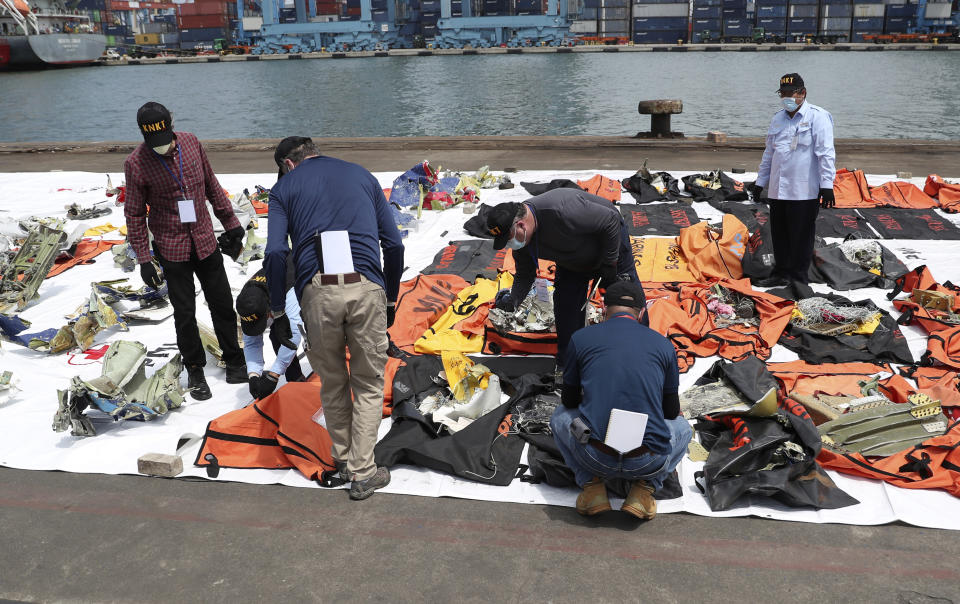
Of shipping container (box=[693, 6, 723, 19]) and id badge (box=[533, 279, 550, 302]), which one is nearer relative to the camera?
id badge (box=[533, 279, 550, 302])

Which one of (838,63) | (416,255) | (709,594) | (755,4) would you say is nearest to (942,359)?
(709,594)

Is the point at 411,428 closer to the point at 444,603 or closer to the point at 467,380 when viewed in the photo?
the point at 467,380

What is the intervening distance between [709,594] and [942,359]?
2.81 meters

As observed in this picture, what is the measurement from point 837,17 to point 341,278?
108675mm

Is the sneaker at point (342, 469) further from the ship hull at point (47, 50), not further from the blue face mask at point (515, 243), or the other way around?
the ship hull at point (47, 50)

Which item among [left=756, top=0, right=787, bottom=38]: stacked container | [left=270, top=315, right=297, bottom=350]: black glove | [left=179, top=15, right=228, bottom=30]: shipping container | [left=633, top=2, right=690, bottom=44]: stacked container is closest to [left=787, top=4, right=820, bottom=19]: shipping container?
[left=756, top=0, right=787, bottom=38]: stacked container

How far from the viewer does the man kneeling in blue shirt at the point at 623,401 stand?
2.97 meters

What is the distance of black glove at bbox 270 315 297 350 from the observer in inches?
154

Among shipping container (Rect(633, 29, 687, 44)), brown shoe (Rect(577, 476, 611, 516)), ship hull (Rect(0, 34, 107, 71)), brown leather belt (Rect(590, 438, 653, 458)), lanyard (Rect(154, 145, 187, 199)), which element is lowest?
brown shoe (Rect(577, 476, 611, 516))

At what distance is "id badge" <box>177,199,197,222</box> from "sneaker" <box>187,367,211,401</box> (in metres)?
1.01

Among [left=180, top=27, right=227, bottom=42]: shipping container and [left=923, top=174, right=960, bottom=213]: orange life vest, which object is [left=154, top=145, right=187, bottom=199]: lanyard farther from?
[left=180, top=27, right=227, bottom=42]: shipping container

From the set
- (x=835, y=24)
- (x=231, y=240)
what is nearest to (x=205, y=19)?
(x=835, y=24)

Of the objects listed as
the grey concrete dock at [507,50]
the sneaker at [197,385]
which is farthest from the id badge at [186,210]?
the grey concrete dock at [507,50]

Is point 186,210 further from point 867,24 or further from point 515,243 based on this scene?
point 867,24
